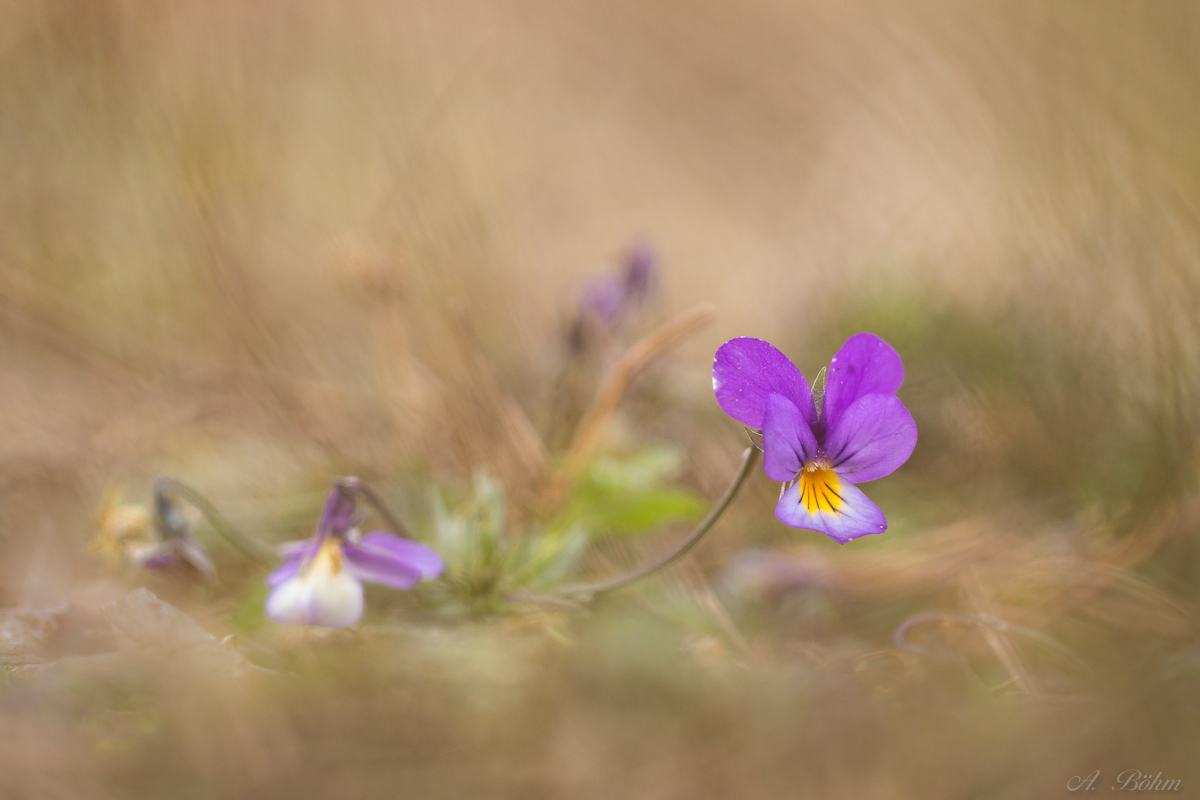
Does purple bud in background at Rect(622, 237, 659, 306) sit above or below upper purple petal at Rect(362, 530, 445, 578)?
above

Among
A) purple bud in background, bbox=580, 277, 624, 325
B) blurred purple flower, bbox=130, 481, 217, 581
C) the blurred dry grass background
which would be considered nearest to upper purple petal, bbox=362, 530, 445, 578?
the blurred dry grass background

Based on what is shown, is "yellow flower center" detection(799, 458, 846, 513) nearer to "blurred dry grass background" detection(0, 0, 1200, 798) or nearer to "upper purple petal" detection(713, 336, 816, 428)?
"upper purple petal" detection(713, 336, 816, 428)

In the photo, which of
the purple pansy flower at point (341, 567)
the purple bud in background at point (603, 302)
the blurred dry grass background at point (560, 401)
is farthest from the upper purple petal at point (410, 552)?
the purple bud in background at point (603, 302)

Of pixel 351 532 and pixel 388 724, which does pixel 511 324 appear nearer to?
pixel 351 532

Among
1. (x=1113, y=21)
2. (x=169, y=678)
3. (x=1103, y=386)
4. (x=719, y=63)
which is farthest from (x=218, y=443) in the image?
(x=719, y=63)

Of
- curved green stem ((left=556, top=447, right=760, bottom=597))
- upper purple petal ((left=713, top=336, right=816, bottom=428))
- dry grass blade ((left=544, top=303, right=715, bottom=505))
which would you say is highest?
dry grass blade ((left=544, top=303, right=715, bottom=505))

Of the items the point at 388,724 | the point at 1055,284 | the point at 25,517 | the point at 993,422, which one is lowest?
the point at 388,724

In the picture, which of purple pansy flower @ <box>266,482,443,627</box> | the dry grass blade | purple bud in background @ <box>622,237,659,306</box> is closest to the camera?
purple pansy flower @ <box>266,482,443,627</box>
